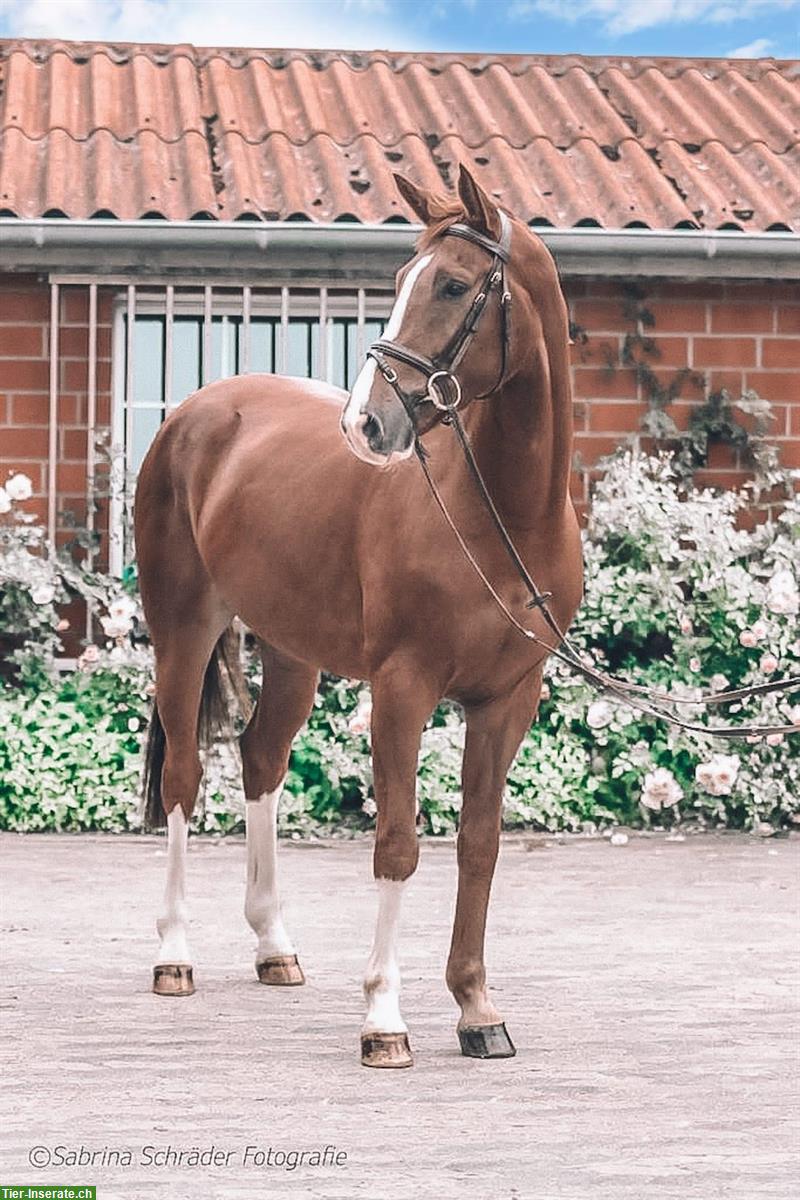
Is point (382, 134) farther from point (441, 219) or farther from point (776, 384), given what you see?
point (441, 219)

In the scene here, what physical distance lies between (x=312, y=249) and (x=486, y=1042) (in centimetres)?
527

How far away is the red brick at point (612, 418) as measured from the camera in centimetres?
968

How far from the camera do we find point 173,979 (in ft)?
18.2

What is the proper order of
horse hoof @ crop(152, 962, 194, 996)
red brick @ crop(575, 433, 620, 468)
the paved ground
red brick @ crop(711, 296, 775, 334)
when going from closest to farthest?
1. the paved ground
2. horse hoof @ crop(152, 962, 194, 996)
3. red brick @ crop(575, 433, 620, 468)
4. red brick @ crop(711, 296, 775, 334)

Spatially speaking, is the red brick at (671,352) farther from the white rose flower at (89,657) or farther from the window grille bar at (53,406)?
the white rose flower at (89,657)

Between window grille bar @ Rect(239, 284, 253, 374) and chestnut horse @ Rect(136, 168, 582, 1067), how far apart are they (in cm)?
337

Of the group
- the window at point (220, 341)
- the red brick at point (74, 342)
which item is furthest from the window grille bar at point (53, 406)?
the window at point (220, 341)

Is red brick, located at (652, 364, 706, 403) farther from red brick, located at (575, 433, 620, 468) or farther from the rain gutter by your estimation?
the rain gutter

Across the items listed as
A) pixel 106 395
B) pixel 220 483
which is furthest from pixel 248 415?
pixel 106 395

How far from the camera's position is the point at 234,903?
712 cm

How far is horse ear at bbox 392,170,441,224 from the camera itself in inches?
181

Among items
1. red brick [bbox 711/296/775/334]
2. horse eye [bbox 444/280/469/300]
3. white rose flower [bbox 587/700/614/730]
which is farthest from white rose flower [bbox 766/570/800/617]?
horse eye [bbox 444/280/469/300]

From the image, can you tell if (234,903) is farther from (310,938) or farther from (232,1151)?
(232,1151)

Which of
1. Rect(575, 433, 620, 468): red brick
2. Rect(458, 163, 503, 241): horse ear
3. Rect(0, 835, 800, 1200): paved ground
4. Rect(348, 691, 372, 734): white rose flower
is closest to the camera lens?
Rect(0, 835, 800, 1200): paved ground
